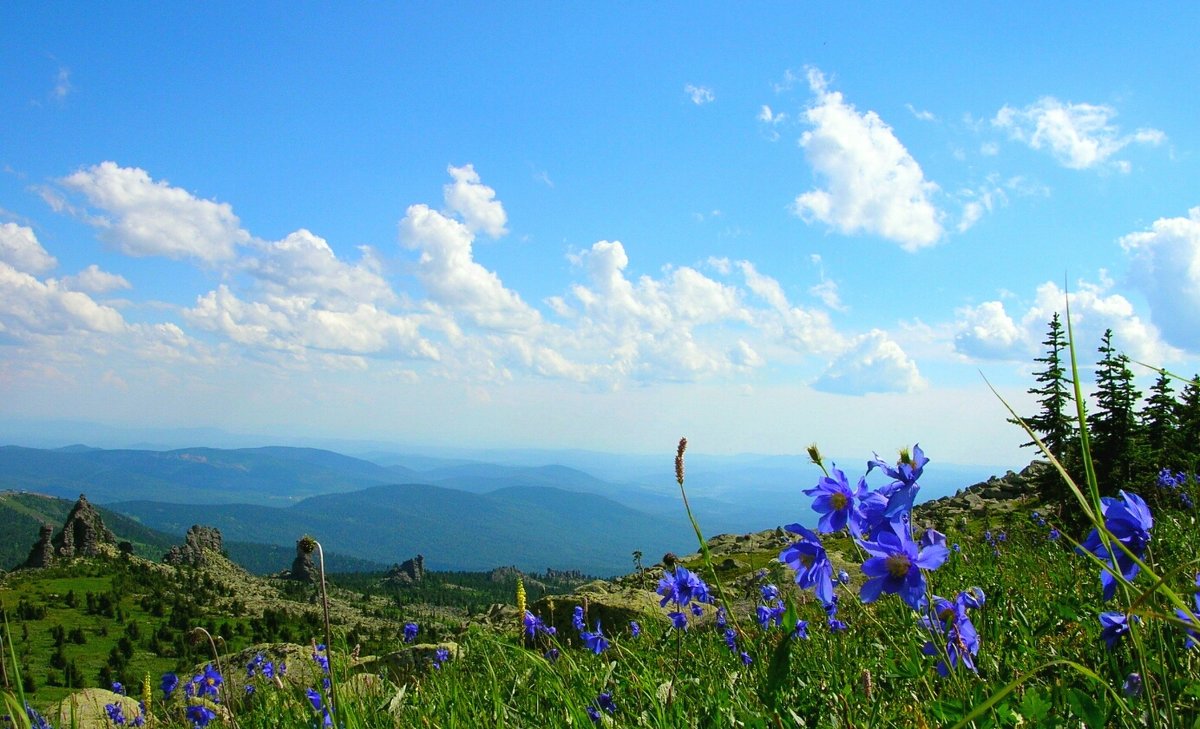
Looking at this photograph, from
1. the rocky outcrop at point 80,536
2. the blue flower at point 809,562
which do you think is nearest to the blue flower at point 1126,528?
the blue flower at point 809,562

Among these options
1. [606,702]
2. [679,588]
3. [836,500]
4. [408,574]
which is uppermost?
[836,500]

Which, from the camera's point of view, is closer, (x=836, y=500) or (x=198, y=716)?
(x=836, y=500)

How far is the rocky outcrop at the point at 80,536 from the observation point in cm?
13700

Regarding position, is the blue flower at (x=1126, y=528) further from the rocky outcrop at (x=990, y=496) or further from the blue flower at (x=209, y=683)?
the rocky outcrop at (x=990, y=496)

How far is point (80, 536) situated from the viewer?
14025 cm

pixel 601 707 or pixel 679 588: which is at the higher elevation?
pixel 679 588

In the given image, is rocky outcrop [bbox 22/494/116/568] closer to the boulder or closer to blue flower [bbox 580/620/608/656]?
the boulder

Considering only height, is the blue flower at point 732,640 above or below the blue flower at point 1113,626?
below

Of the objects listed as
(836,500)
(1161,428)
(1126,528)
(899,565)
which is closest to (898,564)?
(899,565)

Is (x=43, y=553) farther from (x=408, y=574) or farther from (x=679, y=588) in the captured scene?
(x=679, y=588)

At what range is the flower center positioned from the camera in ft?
7.12

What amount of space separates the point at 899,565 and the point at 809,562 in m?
0.45

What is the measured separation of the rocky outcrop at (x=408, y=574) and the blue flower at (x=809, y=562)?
185546mm

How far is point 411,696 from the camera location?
457 centimetres
